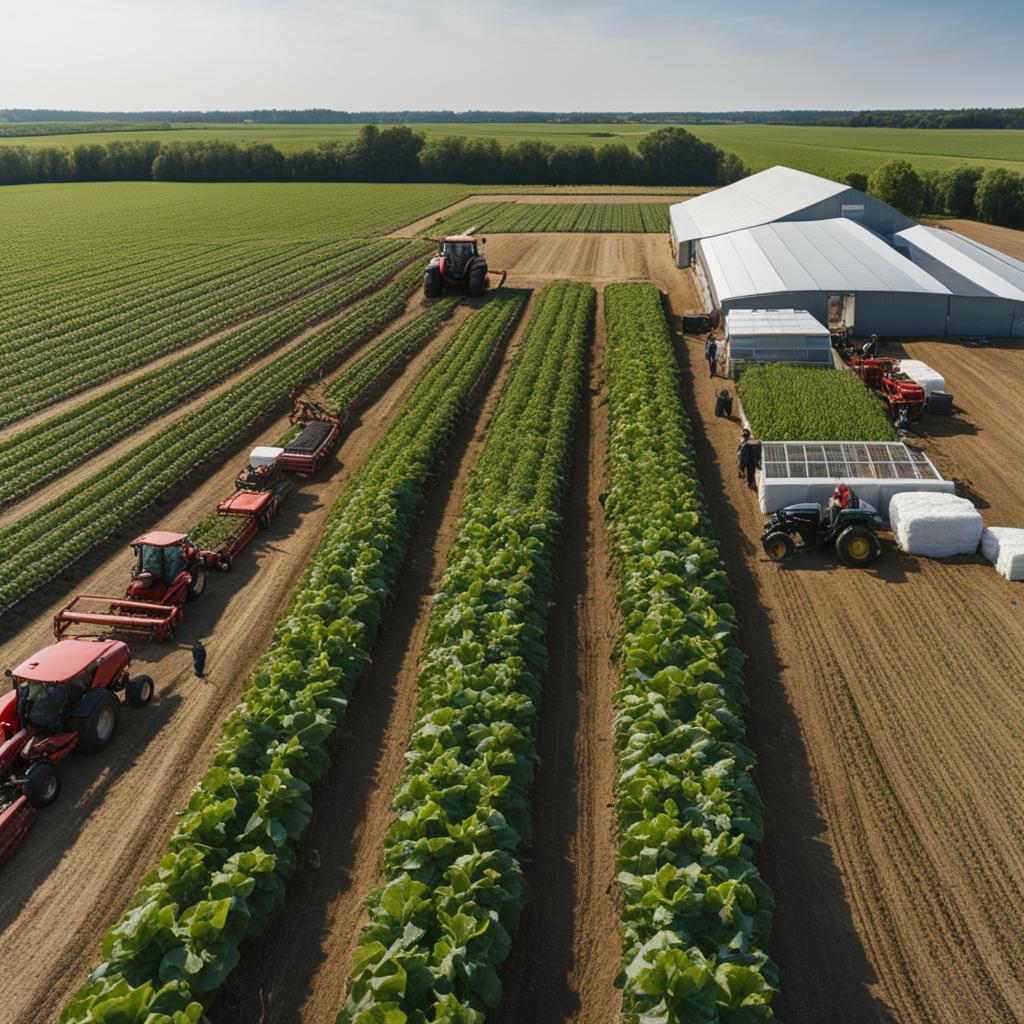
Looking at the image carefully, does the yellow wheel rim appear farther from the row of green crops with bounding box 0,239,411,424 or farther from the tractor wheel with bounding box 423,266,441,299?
the tractor wheel with bounding box 423,266,441,299

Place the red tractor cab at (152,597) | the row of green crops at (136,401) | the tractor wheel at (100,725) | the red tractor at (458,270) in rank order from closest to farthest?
the tractor wheel at (100,725)
the red tractor cab at (152,597)
the row of green crops at (136,401)
the red tractor at (458,270)

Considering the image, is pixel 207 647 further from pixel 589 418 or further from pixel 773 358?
pixel 773 358

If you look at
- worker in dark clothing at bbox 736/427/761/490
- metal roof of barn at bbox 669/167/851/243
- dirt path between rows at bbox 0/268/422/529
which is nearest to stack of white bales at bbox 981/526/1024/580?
worker in dark clothing at bbox 736/427/761/490

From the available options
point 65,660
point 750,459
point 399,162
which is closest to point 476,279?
point 750,459

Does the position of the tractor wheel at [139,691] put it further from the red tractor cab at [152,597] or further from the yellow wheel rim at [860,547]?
the yellow wheel rim at [860,547]

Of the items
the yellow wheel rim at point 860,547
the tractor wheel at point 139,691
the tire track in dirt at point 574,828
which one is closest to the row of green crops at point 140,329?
the tractor wheel at point 139,691

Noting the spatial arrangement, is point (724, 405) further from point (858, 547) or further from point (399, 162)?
point (399, 162)

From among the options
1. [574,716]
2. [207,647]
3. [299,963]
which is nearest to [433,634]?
[574,716]
